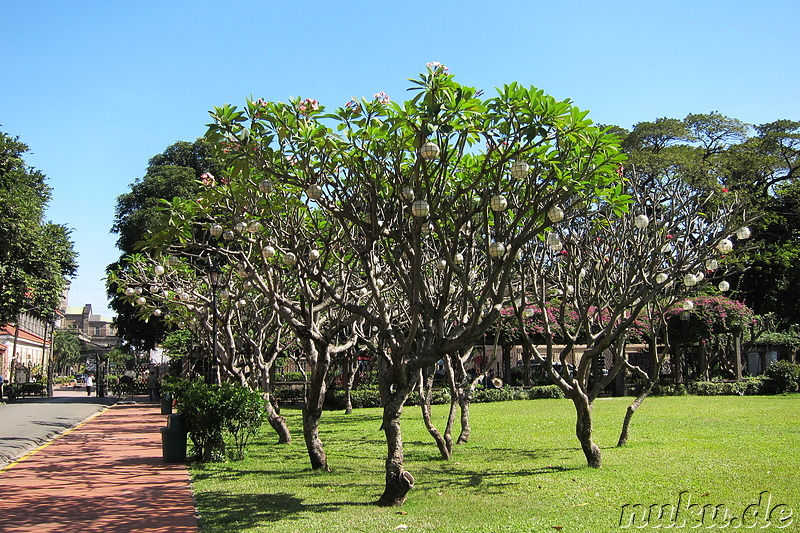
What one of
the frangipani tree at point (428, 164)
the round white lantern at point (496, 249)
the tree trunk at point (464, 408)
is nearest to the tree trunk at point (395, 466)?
the frangipani tree at point (428, 164)

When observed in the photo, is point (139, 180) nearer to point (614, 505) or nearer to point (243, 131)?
point (243, 131)

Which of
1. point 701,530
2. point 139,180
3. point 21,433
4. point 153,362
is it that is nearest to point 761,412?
point 701,530

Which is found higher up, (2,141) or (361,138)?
(2,141)

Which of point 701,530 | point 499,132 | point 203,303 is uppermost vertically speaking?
point 499,132

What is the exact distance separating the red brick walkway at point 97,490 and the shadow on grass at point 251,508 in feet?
0.82

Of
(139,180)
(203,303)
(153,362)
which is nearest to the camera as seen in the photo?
(203,303)

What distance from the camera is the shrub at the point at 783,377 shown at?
28.0 m

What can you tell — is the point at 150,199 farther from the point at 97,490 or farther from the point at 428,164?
the point at 428,164

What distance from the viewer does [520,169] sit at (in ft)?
25.6

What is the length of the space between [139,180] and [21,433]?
19.2 meters

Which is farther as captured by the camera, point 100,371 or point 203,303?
point 100,371

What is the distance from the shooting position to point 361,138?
27.8ft

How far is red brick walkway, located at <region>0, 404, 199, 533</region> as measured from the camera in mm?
7871

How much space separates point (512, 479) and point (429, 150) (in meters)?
5.35
